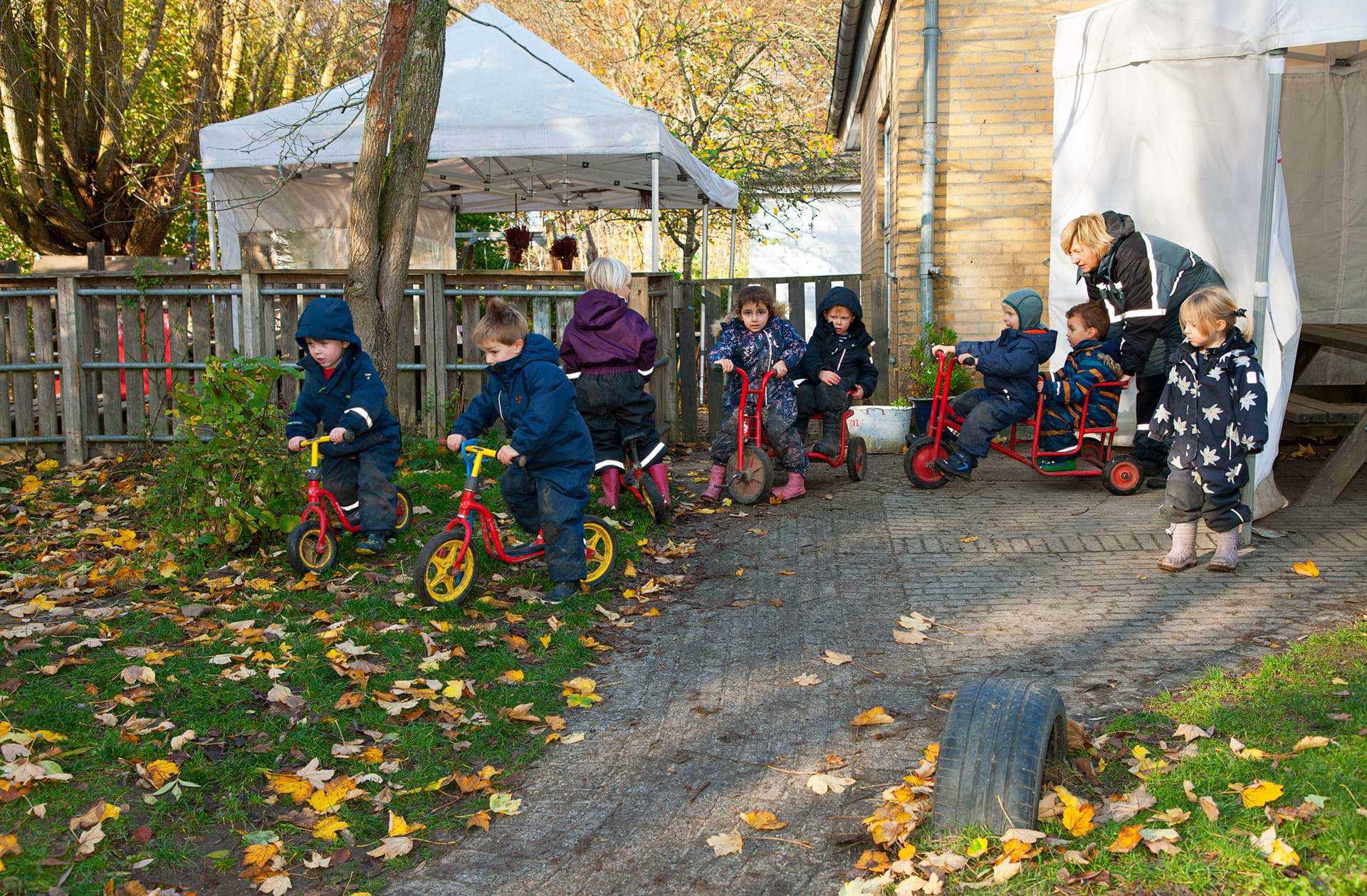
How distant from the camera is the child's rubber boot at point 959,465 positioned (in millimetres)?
8273

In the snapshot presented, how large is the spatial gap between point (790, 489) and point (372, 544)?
318 cm

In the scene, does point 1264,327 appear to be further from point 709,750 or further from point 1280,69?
point 709,750

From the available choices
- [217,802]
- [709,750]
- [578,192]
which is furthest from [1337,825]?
[578,192]

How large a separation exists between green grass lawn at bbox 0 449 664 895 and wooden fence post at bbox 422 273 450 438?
3.13 meters

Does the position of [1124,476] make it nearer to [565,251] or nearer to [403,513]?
[403,513]

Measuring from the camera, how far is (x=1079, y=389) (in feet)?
26.2

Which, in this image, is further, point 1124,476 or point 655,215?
point 655,215

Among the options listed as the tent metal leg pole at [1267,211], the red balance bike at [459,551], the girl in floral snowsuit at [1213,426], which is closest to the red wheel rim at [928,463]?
the tent metal leg pole at [1267,211]

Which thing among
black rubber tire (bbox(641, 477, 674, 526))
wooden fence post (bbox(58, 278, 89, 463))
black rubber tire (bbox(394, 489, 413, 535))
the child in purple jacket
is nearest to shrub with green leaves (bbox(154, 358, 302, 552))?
black rubber tire (bbox(394, 489, 413, 535))

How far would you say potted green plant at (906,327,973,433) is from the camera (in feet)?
33.2

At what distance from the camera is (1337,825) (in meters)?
2.91

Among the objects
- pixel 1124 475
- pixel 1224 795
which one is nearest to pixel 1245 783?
pixel 1224 795

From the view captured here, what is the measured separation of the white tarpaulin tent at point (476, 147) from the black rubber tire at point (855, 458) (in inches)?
149

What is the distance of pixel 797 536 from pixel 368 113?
14.1 ft
